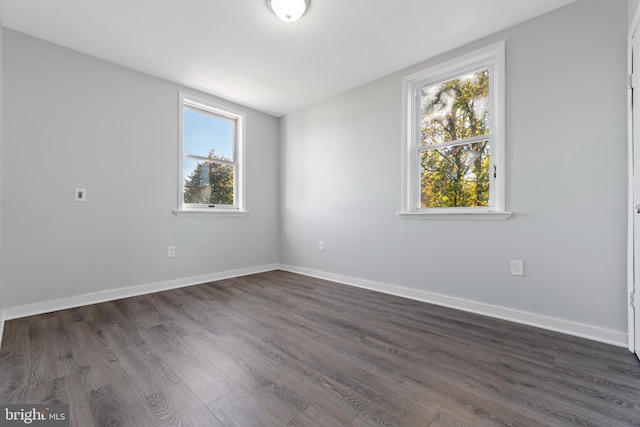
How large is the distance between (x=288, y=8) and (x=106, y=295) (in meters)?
3.02

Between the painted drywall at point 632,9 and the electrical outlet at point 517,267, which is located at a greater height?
the painted drywall at point 632,9

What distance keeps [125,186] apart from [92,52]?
1.27m

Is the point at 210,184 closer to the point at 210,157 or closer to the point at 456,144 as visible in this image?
the point at 210,157

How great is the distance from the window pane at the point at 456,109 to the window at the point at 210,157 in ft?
8.04

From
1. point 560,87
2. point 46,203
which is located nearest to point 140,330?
point 46,203

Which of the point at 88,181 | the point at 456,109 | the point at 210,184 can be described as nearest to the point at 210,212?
the point at 210,184

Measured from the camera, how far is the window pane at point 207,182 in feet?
11.0

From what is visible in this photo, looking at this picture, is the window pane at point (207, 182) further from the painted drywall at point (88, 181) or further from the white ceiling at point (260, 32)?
the white ceiling at point (260, 32)

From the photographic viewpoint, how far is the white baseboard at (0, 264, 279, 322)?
2232 millimetres

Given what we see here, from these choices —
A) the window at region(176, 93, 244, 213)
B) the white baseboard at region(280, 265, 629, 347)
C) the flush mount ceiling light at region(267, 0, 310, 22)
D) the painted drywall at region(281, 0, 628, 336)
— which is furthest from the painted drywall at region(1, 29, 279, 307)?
the painted drywall at region(281, 0, 628, 336)

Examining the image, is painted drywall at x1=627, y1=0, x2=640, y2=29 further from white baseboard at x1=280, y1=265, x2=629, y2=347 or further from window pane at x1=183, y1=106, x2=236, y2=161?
window pane at x1=183, y1=106, x2=236, y2=161

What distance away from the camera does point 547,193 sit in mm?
2035

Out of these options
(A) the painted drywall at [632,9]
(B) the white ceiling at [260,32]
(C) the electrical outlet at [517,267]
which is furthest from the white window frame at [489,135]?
(A) the painted drywall at [632,9]

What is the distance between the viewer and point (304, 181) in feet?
12.7
